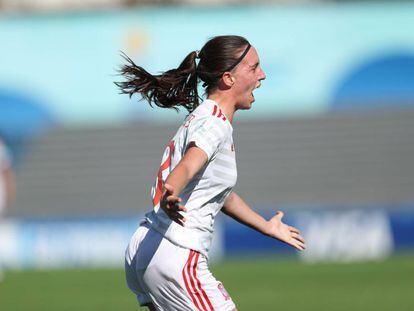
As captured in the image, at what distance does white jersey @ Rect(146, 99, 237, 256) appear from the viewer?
523cm

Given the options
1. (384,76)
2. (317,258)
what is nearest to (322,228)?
(317,258)

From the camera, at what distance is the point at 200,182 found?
526 centimetres

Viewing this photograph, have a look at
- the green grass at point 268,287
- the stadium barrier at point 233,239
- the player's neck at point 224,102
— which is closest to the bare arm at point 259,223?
the player's neck at point 224,102

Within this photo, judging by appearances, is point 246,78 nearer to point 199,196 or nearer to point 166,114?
point 199,196

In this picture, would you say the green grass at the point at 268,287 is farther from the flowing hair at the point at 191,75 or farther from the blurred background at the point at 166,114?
the flowing hair at the point at 191,75

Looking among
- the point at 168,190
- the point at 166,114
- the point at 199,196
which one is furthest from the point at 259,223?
the point at 166,114

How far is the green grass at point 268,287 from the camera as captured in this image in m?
10.9

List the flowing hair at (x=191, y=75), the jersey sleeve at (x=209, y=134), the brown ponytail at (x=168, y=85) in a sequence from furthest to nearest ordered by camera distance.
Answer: the brown ponytail at (x=168, y=85) → the flowing hair at (x=191, y=75) → the jersey sleeve at (x=209, y=134)

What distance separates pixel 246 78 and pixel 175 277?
1.11 meters

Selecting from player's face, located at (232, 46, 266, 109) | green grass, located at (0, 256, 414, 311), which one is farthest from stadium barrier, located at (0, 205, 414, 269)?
player's face, located at (232, 46, 266, 109)

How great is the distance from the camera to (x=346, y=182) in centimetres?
1950

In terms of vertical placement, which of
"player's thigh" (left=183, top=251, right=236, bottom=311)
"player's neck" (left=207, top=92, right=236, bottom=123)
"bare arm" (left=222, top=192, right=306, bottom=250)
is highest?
"player's neck" (left=207, top=92, right=236, bottom=123)

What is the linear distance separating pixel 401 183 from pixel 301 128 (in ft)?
7.22

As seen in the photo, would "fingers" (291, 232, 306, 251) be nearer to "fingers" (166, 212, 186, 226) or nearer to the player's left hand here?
the player's left hand
